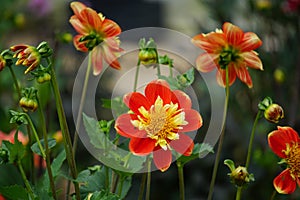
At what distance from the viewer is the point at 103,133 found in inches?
23.7

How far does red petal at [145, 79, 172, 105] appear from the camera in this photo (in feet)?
1.74

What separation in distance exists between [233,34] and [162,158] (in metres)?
0.14

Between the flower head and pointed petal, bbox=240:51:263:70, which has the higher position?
pointed petal, bbox=240:51:263:70

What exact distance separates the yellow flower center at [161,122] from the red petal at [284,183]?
10 cm

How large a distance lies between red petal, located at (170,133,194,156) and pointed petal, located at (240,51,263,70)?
0.11 metres

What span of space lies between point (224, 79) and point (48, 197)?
0.64 ft

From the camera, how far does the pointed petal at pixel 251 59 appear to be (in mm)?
590

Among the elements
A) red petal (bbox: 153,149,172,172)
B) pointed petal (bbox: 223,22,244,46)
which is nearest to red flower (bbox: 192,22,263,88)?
pointed petal (bbox: 223,22,244,46)

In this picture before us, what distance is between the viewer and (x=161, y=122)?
523 millimetres

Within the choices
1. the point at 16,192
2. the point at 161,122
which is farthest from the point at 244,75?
the point at 16,192

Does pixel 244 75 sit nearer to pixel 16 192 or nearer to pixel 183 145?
pixel 183 145

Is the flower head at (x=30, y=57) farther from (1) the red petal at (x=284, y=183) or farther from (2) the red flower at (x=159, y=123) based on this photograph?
(1) the red petal at (x=284, y=183)

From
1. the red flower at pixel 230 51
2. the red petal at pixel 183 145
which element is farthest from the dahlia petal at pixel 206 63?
the red petal at pixel 183 145

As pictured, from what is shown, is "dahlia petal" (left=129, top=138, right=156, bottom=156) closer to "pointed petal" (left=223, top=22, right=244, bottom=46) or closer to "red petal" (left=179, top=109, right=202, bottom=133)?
"red petal" (left=179, top=109, right=202, bottom=133)
